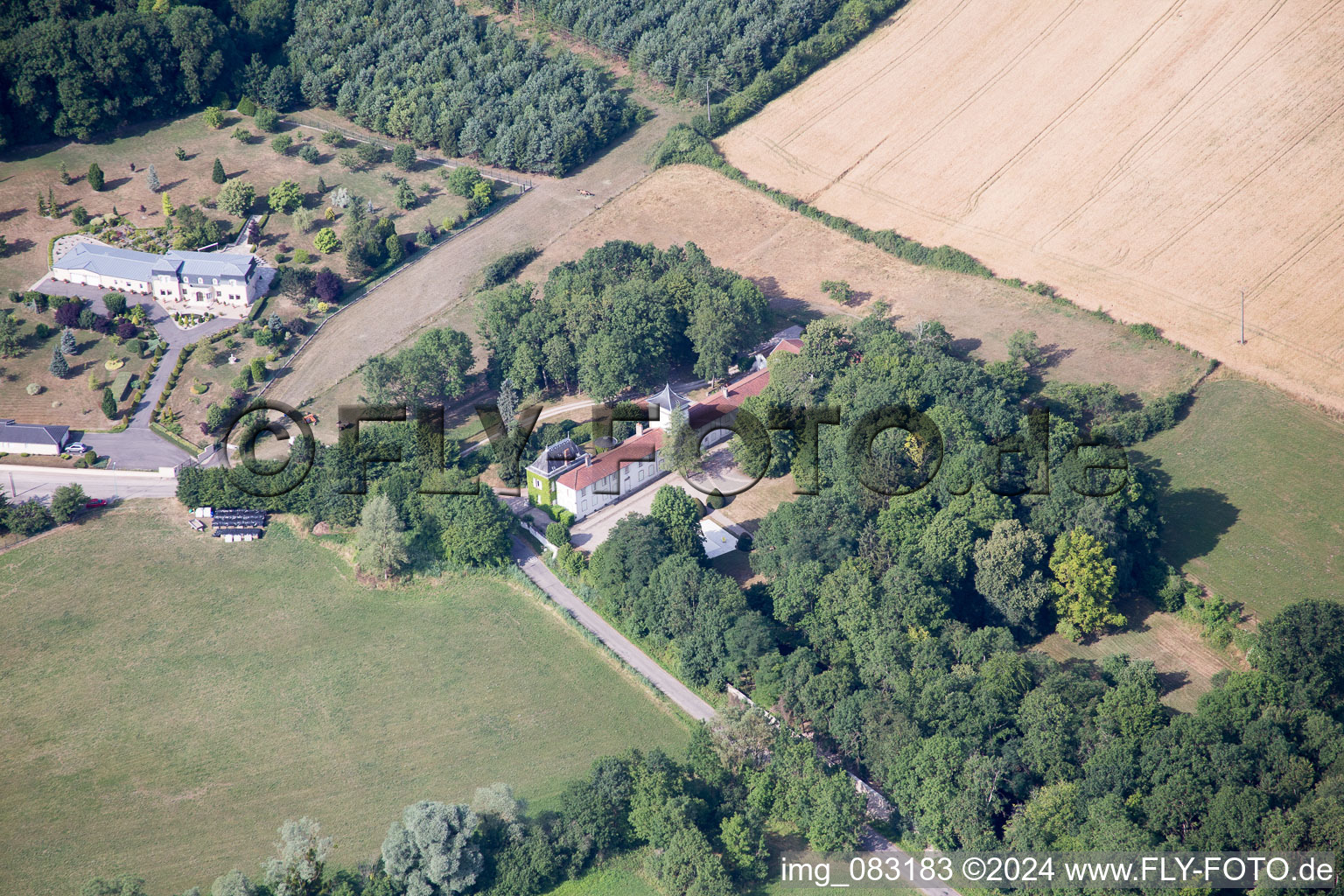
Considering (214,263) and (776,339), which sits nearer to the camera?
(776,339)

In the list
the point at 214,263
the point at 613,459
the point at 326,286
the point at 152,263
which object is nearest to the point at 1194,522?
the point at 613,459

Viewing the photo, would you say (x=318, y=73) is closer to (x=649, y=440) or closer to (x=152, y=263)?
(x=152, y=263)

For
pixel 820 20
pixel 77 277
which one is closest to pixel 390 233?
pixel 77 277

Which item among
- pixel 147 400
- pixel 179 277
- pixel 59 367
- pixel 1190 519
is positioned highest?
pixel 1190 519

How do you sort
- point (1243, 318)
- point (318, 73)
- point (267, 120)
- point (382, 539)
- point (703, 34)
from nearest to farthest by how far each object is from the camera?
1. point (382, 539)
2. point (1243, 318)
3. point (267, 120)
4. point (318, 73)
5. point (703, 34)

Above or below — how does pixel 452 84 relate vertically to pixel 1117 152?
below

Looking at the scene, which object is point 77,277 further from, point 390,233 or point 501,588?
point 501,588

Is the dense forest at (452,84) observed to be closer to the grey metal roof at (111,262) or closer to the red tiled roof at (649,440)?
the grey metal roof at (111,262)
